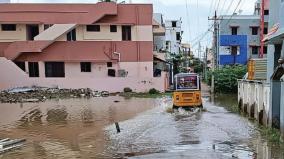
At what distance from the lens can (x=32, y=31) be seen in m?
49.8

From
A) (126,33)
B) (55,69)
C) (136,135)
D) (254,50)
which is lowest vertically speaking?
(136,135)

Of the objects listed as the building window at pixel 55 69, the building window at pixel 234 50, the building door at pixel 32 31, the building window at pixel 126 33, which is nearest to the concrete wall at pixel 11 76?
the building window at pixel 55 69

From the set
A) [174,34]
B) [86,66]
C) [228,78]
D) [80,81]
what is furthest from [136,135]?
[174,34]

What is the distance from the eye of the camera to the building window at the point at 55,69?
48.0 m

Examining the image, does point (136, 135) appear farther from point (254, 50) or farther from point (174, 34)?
point (174, 34)

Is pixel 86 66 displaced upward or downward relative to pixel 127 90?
upward

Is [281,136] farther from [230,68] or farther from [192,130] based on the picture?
[230,68]

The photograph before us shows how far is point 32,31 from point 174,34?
4493cm

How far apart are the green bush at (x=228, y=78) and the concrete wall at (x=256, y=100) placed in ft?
48.5

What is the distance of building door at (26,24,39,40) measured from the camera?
160 feet

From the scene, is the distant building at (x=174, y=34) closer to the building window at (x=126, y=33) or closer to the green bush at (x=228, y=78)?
the building window at (x=126, y=33)

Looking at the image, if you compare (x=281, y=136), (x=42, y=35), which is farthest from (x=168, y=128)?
(x=42, y=35)

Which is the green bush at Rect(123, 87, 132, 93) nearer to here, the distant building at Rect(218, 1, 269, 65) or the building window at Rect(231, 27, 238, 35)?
the distant building at Rect(218, 1, 269, 65)

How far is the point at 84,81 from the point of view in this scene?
4569 cm
